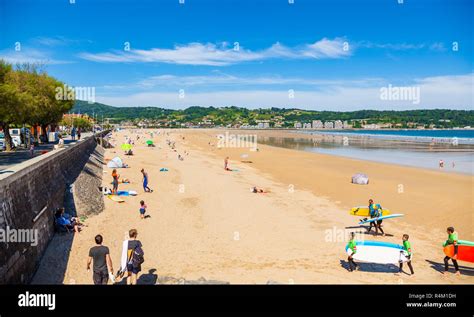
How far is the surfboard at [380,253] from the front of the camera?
1100cm

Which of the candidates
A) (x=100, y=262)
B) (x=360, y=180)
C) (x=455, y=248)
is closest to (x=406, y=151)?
(x=360, y=180)

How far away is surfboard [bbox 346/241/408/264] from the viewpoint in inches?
433

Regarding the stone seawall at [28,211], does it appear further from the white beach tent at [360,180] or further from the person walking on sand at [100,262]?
the white beach tent at [360,180]

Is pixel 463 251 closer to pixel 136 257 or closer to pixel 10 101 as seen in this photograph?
pixel 136 257

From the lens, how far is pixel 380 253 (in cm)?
1128

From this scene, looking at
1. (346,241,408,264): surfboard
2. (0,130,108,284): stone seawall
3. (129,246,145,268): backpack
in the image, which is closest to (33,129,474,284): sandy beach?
(346,241,408,264): surfboard

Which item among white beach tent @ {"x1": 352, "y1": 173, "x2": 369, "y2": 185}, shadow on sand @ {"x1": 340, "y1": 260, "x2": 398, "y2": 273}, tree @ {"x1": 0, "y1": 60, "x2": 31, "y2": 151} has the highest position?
tree @ {"x1": 0, "y1": 60, "x2": 31, "y2": 151}

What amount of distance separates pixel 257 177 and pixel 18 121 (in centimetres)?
2312

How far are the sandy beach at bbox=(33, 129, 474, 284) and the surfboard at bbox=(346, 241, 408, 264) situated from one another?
42 centimetres

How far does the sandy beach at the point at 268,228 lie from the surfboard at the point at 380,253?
0.42m

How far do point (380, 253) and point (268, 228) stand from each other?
5300mm

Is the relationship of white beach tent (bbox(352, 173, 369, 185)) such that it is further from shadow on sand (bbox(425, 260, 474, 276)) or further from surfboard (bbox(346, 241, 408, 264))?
surfboard (bbox(346, 241, 408, 264))

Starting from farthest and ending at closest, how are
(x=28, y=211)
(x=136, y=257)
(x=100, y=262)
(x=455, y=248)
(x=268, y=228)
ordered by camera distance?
(x=268, y=228)
(x=455, y=248)
(x=28, y=211)
(x=136, y=257)
(x=100, y=262)
